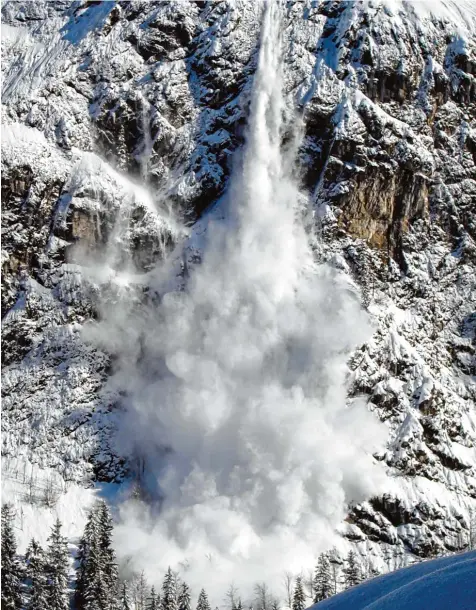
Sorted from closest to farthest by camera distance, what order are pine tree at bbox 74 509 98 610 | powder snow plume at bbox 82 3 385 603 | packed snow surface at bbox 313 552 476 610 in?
packed snow surface at bbox 313 552 476 610
pine tree at bbox 74 509 98 610
powder snow plume at bbox 82 3 385 603

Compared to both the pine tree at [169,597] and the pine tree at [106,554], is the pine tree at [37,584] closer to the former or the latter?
the pine tree at [106,554]

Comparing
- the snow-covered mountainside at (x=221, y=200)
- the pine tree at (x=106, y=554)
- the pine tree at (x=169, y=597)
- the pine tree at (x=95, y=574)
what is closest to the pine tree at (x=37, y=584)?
the pine tree at (x=95, y=574)

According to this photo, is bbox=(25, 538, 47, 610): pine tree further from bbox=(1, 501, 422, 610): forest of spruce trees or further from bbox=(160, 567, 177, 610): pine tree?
bbox=(160, 567, 177, 610): pine tree

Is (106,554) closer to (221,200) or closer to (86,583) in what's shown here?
(86,583)

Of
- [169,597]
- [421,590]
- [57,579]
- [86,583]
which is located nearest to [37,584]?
[57,579]

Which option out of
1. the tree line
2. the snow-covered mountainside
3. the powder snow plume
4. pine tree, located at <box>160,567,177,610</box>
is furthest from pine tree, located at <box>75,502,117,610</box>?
the snow-covered mountainside

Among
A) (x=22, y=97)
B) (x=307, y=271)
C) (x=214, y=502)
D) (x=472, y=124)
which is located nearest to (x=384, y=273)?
(x=307, y=271)

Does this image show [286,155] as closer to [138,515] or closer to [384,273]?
[384,273]
